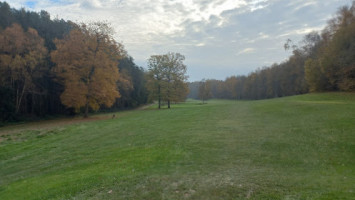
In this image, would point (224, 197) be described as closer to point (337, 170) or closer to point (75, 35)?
point (337, 170)

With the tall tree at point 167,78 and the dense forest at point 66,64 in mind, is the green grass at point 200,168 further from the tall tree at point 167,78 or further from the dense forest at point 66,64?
the tall tree at point 167,78

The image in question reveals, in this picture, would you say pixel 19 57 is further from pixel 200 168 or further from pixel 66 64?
pixel 200 168

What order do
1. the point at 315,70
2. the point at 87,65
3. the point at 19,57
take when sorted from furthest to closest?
the point at 315,70
the point at 87,65
the point at 19,57

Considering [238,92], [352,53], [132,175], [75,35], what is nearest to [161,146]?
[132,175]

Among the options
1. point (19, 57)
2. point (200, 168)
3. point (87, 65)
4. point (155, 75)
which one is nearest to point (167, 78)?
point (155, 75)

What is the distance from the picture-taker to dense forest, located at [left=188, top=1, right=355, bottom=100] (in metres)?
32.2

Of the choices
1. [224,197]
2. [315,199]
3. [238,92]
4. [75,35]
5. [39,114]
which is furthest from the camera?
[238,92]

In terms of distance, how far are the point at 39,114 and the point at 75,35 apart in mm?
16870

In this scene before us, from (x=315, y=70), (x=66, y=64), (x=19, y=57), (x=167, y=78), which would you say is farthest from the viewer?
(x=167, y=78)

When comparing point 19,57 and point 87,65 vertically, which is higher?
point 19,57

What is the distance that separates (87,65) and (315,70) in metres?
40.1

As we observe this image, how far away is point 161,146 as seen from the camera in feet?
33.6

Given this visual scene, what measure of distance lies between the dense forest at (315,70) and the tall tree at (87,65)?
33641mm

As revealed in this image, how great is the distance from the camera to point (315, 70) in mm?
41062
